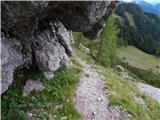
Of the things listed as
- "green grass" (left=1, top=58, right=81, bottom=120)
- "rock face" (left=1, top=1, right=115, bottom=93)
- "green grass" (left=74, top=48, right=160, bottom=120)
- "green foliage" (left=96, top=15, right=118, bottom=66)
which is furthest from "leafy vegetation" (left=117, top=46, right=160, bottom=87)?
"rock face" (left=1, top=1, right=115, bottom=93)

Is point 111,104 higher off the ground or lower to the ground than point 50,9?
lower

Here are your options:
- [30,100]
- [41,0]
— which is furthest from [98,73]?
[41,0]

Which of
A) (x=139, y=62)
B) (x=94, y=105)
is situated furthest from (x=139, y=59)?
(x=94, y=105)

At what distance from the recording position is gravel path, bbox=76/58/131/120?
25.0 m

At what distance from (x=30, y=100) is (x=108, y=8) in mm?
8492

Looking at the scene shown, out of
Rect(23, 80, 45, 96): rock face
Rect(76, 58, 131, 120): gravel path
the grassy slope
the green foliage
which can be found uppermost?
Rect(23, 80, 45, 96): rock face

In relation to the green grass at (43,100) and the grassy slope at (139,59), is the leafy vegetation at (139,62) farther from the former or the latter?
the green grass at (43,100)

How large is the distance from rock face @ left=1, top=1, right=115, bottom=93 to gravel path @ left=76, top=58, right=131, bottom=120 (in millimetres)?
2829

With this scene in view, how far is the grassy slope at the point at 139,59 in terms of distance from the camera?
154m

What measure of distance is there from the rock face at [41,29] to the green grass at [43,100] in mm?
908

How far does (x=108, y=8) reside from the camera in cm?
2308

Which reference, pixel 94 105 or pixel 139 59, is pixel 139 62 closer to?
pixel 139 59

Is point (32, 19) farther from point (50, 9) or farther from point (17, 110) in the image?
point (17, 110)

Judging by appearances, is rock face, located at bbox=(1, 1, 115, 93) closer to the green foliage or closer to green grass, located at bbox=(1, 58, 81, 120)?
green grass, located at bbox=(1, 58, 81, 120)
